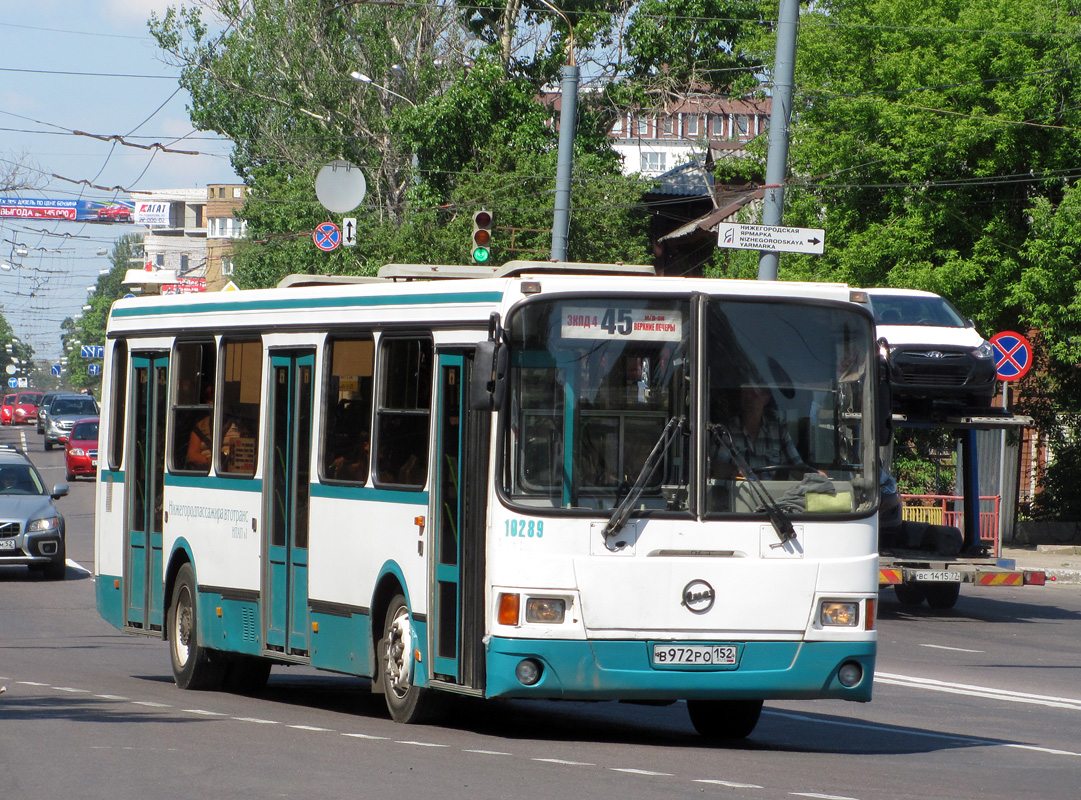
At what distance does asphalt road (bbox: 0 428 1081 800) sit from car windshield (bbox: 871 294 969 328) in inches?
209

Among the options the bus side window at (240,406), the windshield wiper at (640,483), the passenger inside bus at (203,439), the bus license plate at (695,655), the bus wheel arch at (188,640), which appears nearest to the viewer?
the windshield wiper at (640,483)

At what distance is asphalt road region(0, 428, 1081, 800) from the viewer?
7.61 meters

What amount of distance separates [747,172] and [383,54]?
1182 centimetres

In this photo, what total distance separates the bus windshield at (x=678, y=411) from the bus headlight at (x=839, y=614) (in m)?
0.48

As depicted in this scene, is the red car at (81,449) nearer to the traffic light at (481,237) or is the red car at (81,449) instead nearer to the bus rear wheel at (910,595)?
the traffic light at (481,237)

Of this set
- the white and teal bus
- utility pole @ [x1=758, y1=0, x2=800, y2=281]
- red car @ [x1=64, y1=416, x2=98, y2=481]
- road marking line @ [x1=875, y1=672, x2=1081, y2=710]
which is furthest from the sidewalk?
red car @ [x1=64, y1=416, x2=98, y2=481]

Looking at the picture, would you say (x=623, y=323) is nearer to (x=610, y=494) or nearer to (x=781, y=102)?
(x=610, y=494)

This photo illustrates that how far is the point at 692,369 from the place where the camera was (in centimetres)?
873

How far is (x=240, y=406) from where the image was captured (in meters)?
11.6

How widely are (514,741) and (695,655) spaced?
4.08ft

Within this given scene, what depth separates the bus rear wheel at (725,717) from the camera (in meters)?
9.82

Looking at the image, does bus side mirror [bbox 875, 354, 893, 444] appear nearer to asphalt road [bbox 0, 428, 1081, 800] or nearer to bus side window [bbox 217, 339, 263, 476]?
asphalt road [bbox 0, 428, 1081, 800]

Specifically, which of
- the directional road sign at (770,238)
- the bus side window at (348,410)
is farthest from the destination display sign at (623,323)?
the directional road sign at (770,238)

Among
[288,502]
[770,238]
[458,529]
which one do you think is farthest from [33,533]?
[458,529]
